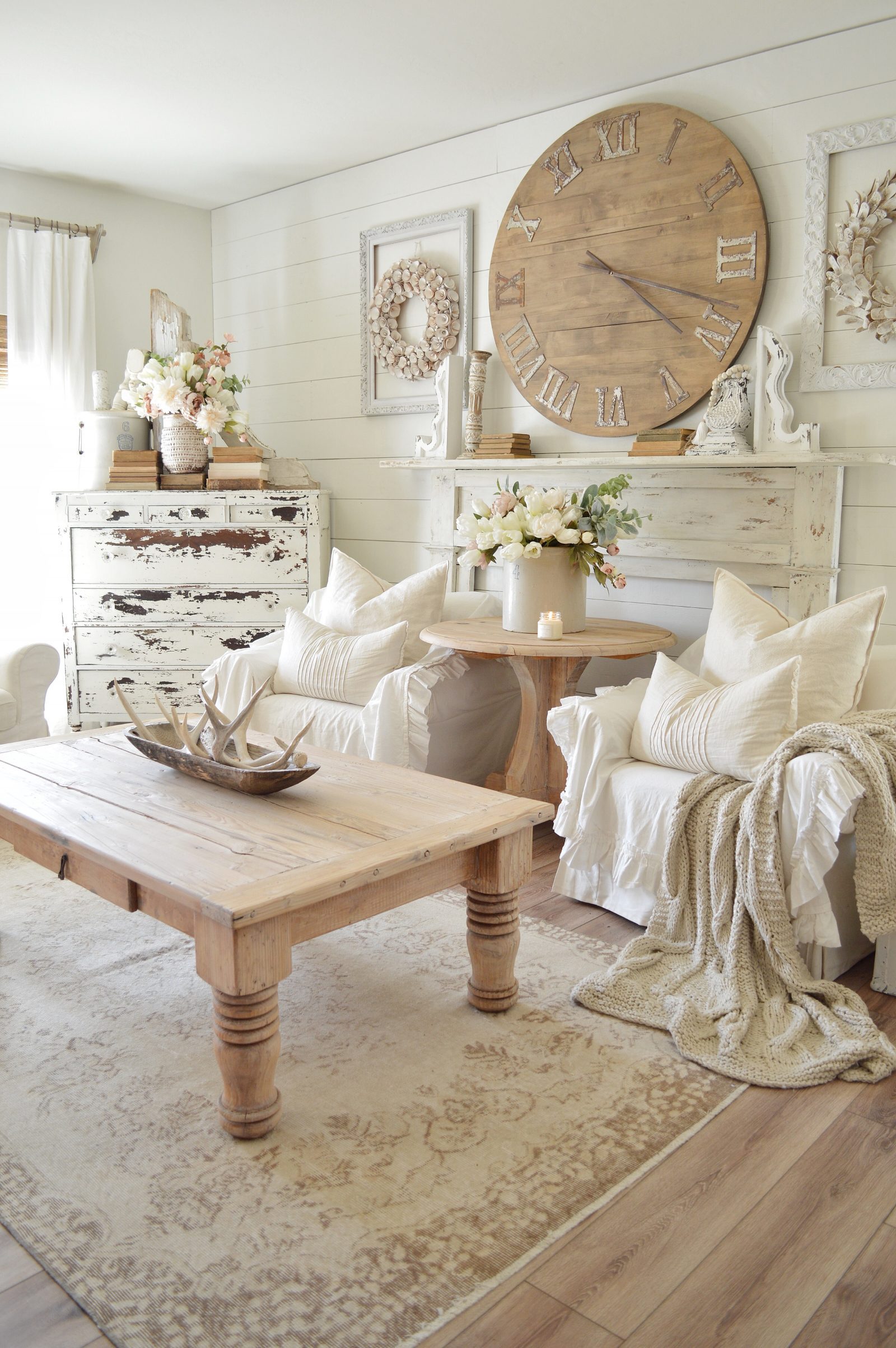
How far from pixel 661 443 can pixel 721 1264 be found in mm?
2421

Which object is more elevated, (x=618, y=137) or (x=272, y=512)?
(x=618, y=137)

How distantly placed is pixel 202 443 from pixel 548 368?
1518 mm

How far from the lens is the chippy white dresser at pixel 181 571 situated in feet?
13.8

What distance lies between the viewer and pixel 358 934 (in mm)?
2561

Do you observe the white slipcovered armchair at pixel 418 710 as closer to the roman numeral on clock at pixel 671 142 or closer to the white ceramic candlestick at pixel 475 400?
the white ceramic candlestick at pixel 475 400

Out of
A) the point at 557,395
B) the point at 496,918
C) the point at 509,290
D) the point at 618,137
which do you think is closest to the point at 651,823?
the point at 496,918

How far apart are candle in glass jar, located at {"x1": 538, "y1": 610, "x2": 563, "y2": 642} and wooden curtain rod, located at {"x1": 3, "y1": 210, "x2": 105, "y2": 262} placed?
9.49 feet

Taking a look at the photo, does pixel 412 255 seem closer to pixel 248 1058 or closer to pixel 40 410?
pixel 40 410

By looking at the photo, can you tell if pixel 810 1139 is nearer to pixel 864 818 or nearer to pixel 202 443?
pixel 864 818

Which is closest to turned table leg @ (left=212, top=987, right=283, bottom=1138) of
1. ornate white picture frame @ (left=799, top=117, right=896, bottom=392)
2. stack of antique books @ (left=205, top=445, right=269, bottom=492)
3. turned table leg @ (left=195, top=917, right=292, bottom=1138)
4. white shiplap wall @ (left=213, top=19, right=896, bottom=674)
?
turned table leg @ (left=195, top=917, right=292, bottom=1138)

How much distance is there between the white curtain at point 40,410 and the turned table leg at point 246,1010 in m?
3.02

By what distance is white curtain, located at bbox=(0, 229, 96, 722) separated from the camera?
4.36 m

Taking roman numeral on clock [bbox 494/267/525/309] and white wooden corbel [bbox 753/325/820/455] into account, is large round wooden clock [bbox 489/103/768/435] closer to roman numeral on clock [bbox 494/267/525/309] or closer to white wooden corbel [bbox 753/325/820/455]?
roman numeral on clock [bbox 494/267/525/309]

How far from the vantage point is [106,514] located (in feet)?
13.8
